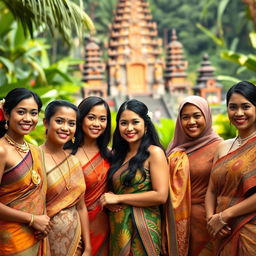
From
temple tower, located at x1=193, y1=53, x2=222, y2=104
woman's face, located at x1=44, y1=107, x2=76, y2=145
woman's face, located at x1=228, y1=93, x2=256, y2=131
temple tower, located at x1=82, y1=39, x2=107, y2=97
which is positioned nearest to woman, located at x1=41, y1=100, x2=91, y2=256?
woman's face, located at x1=44, y1=107, x2=76, y2=145

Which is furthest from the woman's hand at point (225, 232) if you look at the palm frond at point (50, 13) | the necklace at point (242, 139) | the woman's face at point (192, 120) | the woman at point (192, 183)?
the palm frond at point (50, 13)

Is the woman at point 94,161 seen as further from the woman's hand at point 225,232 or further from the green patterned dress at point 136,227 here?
the woman's hand at point 225,232

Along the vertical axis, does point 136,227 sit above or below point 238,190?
below

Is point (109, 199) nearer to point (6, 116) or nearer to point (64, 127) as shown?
point (64, 127)

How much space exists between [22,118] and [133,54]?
22450mm

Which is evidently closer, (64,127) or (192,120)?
(64,127)

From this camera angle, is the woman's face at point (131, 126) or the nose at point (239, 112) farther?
the woman's face at point (131, 126)

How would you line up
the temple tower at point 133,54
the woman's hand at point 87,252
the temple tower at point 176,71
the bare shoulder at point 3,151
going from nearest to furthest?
the bare shoulder at point 3,151 → the woman's hand at point 87,252 → the temple tower at point 176,71 → the temple tower at point 133,54

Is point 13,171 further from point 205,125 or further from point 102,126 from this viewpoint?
point 205,125

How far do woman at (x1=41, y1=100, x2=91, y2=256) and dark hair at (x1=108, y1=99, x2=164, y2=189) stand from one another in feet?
0.94

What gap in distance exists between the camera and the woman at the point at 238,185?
9.37 feet

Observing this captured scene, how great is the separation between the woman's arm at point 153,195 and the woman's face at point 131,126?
206 millimetres

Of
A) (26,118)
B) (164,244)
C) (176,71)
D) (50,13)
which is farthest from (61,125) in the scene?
(176,71)

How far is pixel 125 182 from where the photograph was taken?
3176mm
